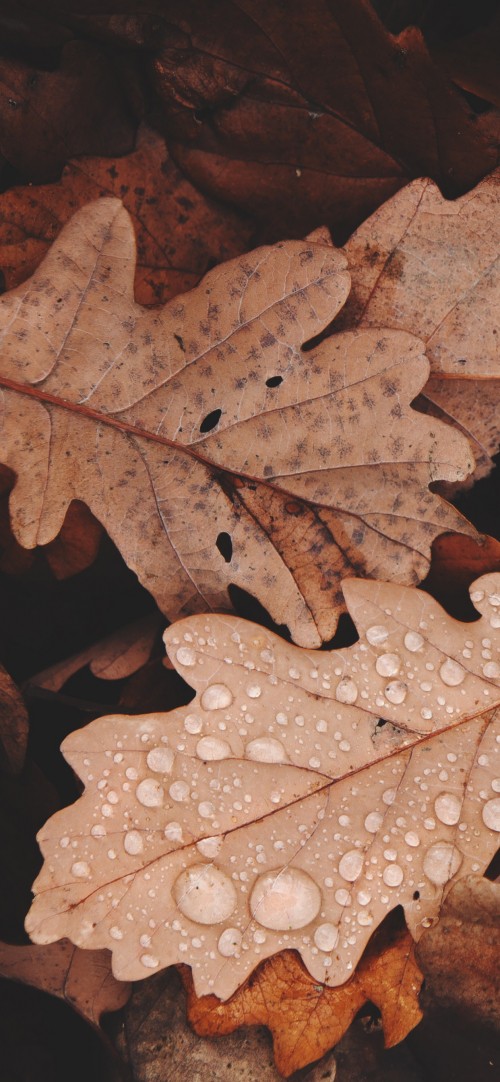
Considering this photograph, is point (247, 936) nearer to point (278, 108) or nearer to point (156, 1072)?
point (156, 1072)

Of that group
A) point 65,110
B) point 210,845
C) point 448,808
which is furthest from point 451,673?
point 65,110

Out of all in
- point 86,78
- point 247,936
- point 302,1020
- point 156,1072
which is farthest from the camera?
point 86,78

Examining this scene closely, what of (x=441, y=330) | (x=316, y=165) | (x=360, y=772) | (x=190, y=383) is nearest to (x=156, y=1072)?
(x=360, y=772)

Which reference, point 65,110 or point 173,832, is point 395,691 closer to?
point 173,832

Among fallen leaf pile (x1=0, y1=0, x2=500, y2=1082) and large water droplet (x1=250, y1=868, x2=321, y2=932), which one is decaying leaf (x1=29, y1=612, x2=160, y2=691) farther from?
large water droplet (x1=250, y1=868, x2=321, y2=932)

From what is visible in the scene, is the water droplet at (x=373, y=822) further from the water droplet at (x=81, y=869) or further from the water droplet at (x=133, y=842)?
the water droplet at (x=81, y=869)

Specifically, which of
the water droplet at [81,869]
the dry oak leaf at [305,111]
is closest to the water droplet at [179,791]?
the water droplet at [81,869]

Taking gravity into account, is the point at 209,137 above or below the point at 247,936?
above

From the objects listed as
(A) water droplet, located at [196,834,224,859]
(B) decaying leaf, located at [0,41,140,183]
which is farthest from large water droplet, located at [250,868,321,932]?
(B) decaying leaf, located at [0,41,140,183]
